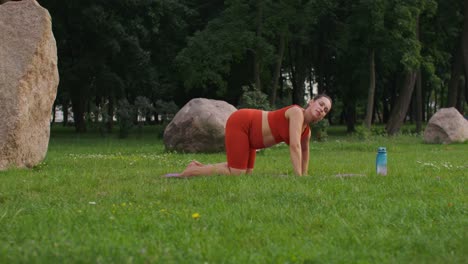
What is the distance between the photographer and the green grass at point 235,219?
15.9 ft

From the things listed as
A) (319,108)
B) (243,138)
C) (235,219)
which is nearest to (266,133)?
(243,138)

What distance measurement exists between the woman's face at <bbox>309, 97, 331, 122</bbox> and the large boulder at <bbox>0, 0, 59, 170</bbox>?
5721mm

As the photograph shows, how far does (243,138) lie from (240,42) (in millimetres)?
21464

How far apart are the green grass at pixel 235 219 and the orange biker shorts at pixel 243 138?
68 cm

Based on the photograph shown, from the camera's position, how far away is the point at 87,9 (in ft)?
106

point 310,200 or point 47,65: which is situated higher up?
point 47,65

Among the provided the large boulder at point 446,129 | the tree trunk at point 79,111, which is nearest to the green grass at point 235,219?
the large boulder at point 446,129

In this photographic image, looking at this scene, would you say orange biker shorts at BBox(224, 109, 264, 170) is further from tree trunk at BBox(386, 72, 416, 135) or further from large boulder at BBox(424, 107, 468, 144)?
tree trunk at BBox(386, 72, 416, 135)

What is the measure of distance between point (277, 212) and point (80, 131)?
35.4 metres

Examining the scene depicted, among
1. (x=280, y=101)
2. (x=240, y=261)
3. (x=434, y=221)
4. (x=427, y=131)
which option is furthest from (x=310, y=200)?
(x=280, y=101)

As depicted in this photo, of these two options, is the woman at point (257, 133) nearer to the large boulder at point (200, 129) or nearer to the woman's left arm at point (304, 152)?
the woman's left arm at point (304, 152)

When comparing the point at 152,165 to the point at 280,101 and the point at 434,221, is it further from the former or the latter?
the point at 280,101

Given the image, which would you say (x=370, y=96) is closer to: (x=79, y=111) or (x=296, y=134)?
(x=79, y=111)

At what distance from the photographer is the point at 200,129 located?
17.8 meters
